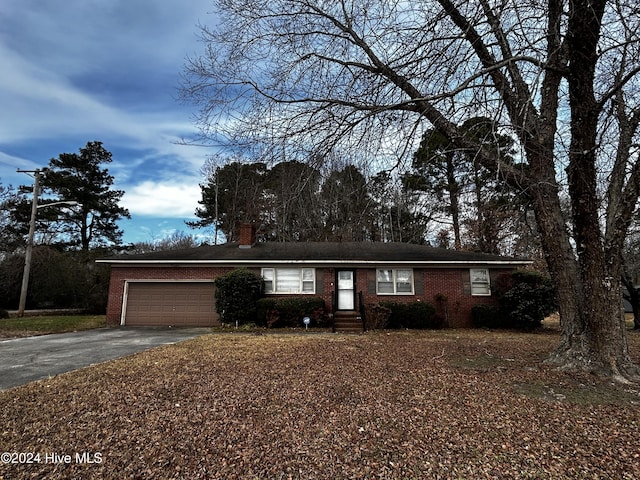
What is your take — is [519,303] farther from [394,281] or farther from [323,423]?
[323,423]

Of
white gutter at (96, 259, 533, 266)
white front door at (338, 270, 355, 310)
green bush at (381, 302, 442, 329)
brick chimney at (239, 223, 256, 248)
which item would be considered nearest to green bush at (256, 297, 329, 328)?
white front door at (338, 270, 355, 310)

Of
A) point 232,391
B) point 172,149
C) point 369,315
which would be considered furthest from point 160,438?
point 369,315

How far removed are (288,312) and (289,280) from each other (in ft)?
5.48

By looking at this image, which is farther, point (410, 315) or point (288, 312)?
point (288, 312)

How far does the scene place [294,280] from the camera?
14.0 meters

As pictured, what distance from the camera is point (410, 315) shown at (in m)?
12.6

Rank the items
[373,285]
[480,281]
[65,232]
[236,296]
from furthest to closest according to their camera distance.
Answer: [65,232] < [373,285] < [480,281] < [236,296]

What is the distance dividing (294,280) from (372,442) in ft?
35.7

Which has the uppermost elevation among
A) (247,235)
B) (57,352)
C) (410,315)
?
(247,235)

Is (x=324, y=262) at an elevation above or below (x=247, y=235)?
below

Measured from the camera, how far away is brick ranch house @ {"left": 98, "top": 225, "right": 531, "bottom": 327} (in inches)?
533

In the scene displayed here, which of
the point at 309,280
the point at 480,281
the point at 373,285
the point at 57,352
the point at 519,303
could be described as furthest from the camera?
the point at 309,280

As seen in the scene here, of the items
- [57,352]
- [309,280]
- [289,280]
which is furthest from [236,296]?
[57,352]

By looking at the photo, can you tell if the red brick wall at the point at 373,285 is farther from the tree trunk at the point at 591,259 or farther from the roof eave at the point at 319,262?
the tree trunk at the point at 591,259
